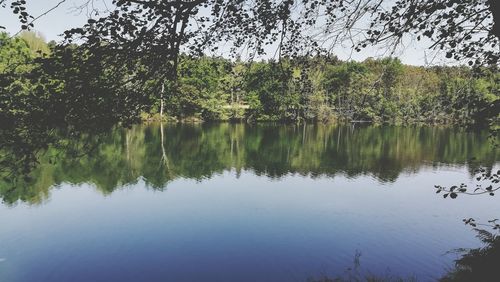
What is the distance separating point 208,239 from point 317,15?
13292 millimetres

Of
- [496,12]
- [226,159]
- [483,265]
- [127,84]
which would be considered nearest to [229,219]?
[483,265]

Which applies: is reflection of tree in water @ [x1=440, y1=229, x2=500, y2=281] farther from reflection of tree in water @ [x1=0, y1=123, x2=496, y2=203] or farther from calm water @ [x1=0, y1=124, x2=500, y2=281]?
reflection of tree in water @ [x1=0, y1=123, x2=496, y2=203]

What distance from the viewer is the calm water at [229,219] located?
599 inches

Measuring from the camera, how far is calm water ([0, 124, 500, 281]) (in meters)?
15.2

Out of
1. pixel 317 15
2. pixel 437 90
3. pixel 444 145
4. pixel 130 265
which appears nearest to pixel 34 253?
pixel 130 265

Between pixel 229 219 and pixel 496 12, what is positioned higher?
pixel 496 12

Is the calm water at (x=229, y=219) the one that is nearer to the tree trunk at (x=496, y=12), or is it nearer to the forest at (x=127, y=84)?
the forest at (x=127, y=84)

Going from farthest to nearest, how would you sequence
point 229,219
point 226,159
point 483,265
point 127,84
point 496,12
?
point 226,159, point 229,219, point 483,265, point 127,84, point 496,12

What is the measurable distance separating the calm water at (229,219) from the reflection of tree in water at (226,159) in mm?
301

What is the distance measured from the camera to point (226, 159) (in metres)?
41.5

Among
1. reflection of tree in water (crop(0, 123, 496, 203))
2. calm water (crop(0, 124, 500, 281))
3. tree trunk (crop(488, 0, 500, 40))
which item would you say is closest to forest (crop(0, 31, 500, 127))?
calm water (crop(0, 124, 500, 281))

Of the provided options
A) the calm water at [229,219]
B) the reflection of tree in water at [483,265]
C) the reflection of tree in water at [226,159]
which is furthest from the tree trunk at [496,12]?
the reflection of tree in water at [226,159]

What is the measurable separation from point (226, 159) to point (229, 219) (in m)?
20.2

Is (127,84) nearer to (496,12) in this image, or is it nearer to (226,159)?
(496,12)
